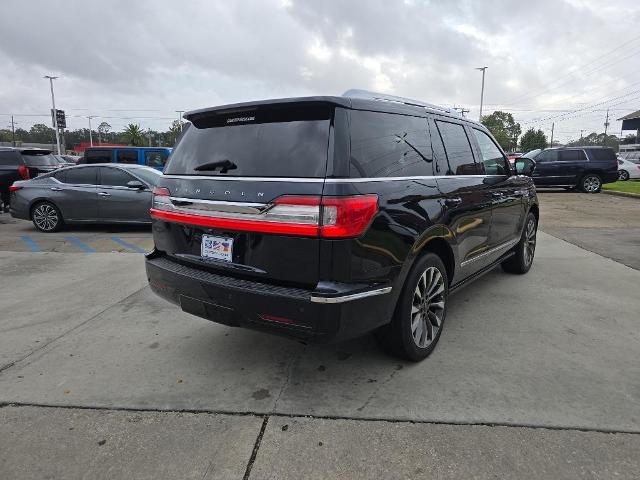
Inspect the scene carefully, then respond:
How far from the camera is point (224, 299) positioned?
2766mm

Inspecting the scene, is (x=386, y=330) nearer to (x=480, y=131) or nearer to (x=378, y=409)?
(x=378, y=409)

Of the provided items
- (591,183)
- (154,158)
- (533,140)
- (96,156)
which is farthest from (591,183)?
(533,140)

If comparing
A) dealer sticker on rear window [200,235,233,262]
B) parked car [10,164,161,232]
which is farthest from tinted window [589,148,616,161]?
dealer sticker on rear window [200,235,233,262]

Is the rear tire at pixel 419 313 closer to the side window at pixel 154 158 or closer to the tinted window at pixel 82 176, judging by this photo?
the tinted window at pixel 82 176

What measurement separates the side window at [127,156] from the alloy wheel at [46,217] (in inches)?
246

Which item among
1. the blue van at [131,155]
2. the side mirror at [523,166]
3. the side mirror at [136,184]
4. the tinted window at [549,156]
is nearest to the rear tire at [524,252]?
the side mirror at [523,166]

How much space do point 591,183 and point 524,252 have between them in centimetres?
1475

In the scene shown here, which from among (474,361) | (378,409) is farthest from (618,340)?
(378,409)

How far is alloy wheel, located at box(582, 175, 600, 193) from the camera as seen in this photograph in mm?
17658

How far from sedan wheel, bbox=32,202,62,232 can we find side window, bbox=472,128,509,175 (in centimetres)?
846

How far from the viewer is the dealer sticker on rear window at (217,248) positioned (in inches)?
111

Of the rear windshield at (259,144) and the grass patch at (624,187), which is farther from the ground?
the rear windshield at (259,144)

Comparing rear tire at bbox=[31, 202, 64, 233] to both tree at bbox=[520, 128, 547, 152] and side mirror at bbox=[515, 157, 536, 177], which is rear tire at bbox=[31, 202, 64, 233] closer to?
side mirror at bbox=[515, 157, 536, 177]

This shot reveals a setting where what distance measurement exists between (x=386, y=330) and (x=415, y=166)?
116 cm
